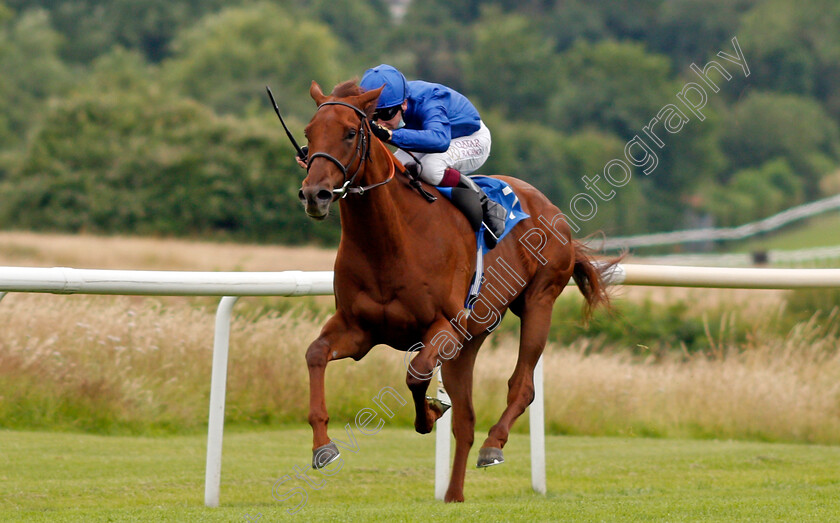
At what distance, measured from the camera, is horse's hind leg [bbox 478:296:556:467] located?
4832 mm

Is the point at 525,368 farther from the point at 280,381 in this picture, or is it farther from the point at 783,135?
the point at 783,135

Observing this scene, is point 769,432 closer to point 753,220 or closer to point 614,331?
point 614,331

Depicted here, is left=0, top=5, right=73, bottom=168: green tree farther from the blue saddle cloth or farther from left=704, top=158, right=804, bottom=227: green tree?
the blue saddle cloth

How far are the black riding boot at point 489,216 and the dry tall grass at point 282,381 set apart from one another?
2.44 metres

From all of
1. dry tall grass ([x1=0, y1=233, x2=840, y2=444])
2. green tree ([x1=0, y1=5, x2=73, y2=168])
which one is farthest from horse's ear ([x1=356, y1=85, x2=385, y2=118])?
green tree ([x1=0, y1=5, x2=73, y2=168])

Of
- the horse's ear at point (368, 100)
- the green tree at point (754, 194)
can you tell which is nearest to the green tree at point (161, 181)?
the horse's ear at point (368, 100)

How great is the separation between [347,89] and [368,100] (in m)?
0.10

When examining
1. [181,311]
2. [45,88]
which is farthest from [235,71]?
[181,311]

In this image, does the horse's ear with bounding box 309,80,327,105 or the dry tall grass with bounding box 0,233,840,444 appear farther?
the dry tall grass with bounding box 0,233,840,444

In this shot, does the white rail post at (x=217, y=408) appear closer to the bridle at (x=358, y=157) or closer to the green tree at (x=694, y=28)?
the bridle at (x=358, y=157)

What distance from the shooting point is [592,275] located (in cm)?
591

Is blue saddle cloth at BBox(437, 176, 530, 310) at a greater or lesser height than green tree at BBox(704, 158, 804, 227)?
lesser

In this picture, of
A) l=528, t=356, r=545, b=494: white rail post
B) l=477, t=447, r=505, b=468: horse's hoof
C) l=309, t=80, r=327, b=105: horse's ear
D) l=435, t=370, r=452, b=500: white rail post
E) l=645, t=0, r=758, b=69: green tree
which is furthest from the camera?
l=645, t=0, r=758, b=69: green tree

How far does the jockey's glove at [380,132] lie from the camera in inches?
173
